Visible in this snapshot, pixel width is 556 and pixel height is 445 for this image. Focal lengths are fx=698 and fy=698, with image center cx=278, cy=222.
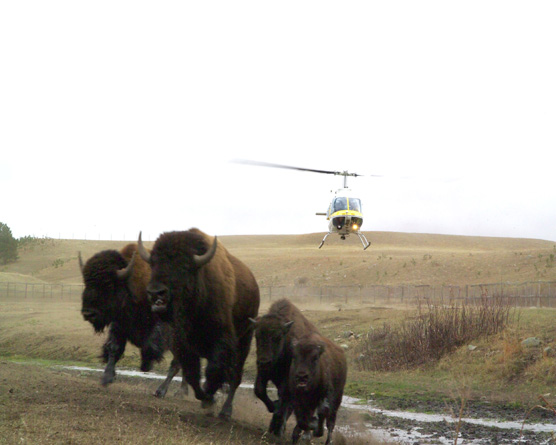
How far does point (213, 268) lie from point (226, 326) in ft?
2.72

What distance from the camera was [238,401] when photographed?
46.1 ft

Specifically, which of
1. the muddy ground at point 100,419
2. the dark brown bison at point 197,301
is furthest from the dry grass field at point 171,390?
the dark brown bison at point 197,301

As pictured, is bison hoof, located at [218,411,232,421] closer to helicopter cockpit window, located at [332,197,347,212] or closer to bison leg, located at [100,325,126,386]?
bison leg, located at [100,325,126,386]

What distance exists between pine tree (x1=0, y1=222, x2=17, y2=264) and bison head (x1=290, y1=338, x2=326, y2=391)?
84443mm

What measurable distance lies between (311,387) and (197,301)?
1.96 metres

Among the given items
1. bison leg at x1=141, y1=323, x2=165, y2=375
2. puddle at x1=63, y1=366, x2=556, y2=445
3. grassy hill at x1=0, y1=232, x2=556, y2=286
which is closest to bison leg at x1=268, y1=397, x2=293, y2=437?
puddle at x1=63, y1=366, x2=556, y2=445

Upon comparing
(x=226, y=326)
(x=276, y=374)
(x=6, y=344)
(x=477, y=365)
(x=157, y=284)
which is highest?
(x=157, y=284)

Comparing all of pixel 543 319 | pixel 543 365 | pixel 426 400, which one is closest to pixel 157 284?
pixel 426 400

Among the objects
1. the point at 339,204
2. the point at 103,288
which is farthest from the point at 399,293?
the point at 103,288

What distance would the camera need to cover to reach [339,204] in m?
37.5

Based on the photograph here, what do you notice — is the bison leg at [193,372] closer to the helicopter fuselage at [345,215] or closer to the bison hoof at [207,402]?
the bison hoof at [207,402]

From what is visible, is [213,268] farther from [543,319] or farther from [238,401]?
[543,319]

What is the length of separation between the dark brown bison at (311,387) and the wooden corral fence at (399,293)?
795 inches

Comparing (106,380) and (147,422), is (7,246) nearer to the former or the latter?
(106,380)
